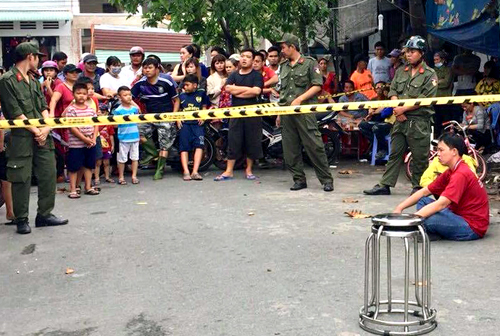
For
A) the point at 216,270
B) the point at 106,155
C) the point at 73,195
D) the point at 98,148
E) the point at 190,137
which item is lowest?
the point at 216,270

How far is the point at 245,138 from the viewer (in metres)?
11.5

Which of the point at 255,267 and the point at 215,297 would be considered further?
the point at 255,267

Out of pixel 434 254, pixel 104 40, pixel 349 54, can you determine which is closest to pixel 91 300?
pixel 434 254

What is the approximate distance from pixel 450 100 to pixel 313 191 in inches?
88.9

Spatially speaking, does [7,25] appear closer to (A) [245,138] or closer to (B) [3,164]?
(A) [245,138]

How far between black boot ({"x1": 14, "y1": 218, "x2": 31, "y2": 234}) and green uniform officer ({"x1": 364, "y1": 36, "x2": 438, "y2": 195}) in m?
4.41

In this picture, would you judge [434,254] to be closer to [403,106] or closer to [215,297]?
[215,297]

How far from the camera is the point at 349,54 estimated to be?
68.3 feet

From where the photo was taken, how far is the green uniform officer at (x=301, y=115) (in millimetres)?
10062

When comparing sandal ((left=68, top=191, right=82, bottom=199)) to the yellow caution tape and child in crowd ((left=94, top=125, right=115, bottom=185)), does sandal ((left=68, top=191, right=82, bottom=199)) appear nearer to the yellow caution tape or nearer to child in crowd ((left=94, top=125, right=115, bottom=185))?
child in crowd ((left=94, top=125, right=115, bottom=185))

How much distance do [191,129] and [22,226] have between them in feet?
13.2

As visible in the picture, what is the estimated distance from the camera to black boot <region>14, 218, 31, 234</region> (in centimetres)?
812

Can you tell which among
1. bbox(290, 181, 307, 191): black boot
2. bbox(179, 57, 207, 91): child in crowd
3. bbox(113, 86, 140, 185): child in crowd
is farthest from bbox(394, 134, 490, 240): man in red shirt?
bbox(179, 57, 207, 91): child in crowd

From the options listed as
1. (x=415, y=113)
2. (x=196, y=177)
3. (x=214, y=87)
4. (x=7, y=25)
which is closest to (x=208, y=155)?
(x=196, y=177)
